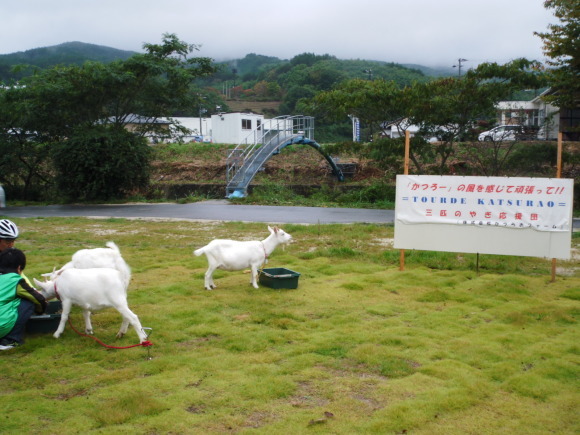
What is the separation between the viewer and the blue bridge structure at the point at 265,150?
99.4ft

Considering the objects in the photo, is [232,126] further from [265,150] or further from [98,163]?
[98,163]

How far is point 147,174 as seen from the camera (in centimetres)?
3009

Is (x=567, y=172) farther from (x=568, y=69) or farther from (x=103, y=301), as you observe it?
(x=103, y=301)

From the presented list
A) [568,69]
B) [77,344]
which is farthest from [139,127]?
[77,344]

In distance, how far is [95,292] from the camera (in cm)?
675

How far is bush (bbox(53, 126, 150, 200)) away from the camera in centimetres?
2820

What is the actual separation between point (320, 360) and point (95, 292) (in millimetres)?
2819

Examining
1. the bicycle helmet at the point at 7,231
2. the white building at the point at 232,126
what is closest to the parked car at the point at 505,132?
the bicycle helmet at the point at 7,231

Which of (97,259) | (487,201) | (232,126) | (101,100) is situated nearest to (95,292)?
(97,259)

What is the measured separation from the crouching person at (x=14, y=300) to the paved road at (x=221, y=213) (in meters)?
12.2

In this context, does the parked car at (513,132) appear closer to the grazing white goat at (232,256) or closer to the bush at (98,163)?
the bush at (98,163)

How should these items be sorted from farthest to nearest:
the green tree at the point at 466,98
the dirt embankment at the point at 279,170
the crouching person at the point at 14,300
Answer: the dirt embankment at the point at 279,170
the green tree at the point at 466,98
the crouching person at the point at 14,300

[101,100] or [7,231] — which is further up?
[101,100]

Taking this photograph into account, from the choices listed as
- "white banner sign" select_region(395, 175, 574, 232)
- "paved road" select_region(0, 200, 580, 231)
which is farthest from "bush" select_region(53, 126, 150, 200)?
"white banner sign" select_region(395, 175, 574, 232)
